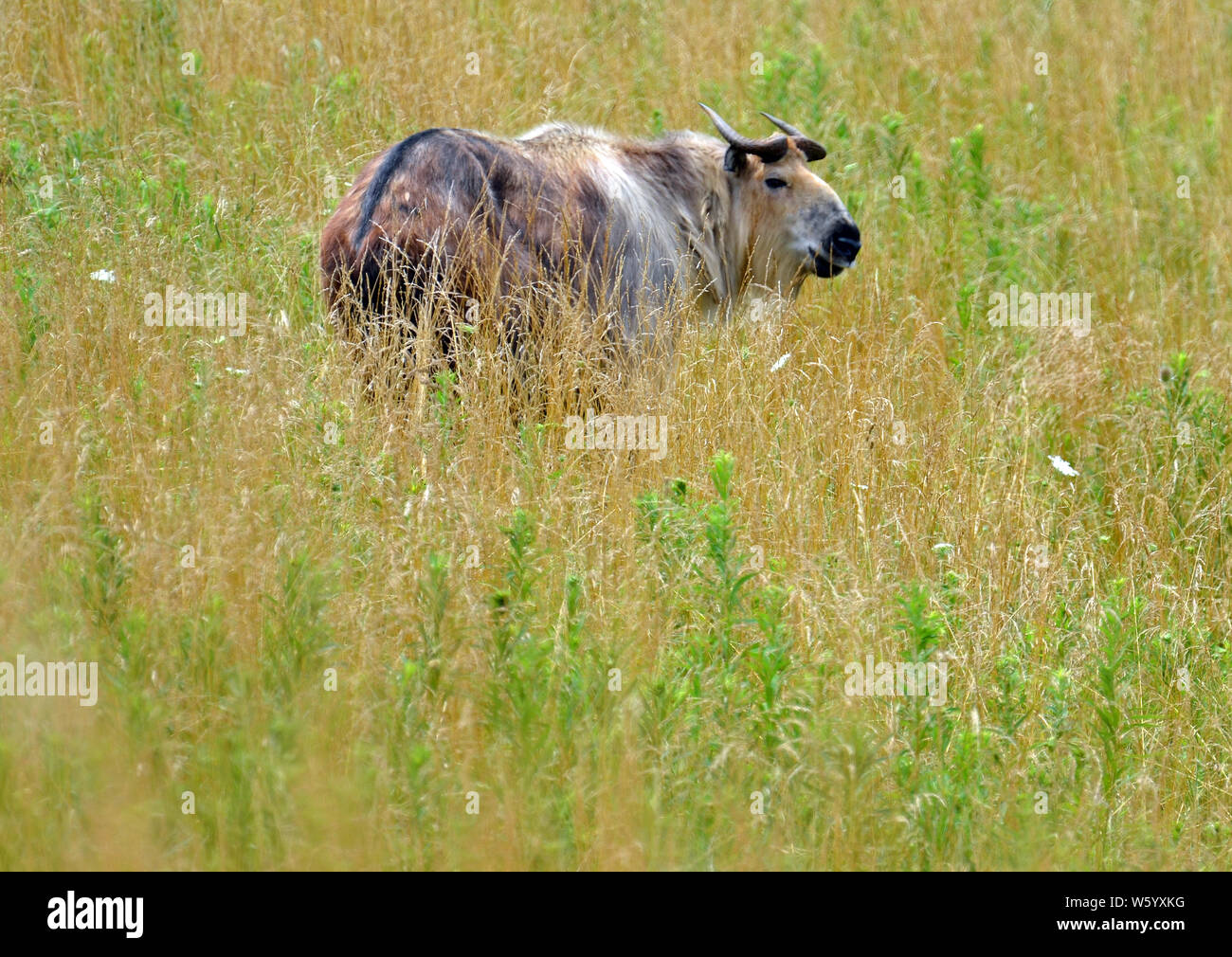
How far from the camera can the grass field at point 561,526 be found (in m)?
3.57

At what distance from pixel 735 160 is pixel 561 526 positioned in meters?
2.80

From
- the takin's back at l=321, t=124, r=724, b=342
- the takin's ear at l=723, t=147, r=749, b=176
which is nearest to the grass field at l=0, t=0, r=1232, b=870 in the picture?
the takin's back at l=321, t=124, r=724, b=342

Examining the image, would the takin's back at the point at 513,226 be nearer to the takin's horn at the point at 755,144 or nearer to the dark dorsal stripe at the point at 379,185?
the dark dorsal stripe at the point at 379,185

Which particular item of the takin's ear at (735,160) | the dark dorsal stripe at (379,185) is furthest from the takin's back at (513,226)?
the takin's ear at (735,160)

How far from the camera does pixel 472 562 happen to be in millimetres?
4367

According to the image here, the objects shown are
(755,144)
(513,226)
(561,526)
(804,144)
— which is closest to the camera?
(561,526)

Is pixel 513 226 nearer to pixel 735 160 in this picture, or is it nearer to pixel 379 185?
pixel 379 185

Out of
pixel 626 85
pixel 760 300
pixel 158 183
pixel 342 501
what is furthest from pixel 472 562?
pixel 626 85

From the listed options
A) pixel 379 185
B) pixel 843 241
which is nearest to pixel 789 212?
pixel 843 241

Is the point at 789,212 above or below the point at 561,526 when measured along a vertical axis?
above

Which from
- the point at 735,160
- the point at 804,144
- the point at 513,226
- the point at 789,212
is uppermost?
the point at 804,144

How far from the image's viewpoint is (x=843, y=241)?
695 centimetres

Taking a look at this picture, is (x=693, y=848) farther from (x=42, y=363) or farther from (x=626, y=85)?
(x=626, y=85)

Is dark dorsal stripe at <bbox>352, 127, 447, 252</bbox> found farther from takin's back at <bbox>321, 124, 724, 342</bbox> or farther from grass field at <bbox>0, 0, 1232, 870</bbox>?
grass field at <bbox>0, 0, 1232, 870</bbox>
